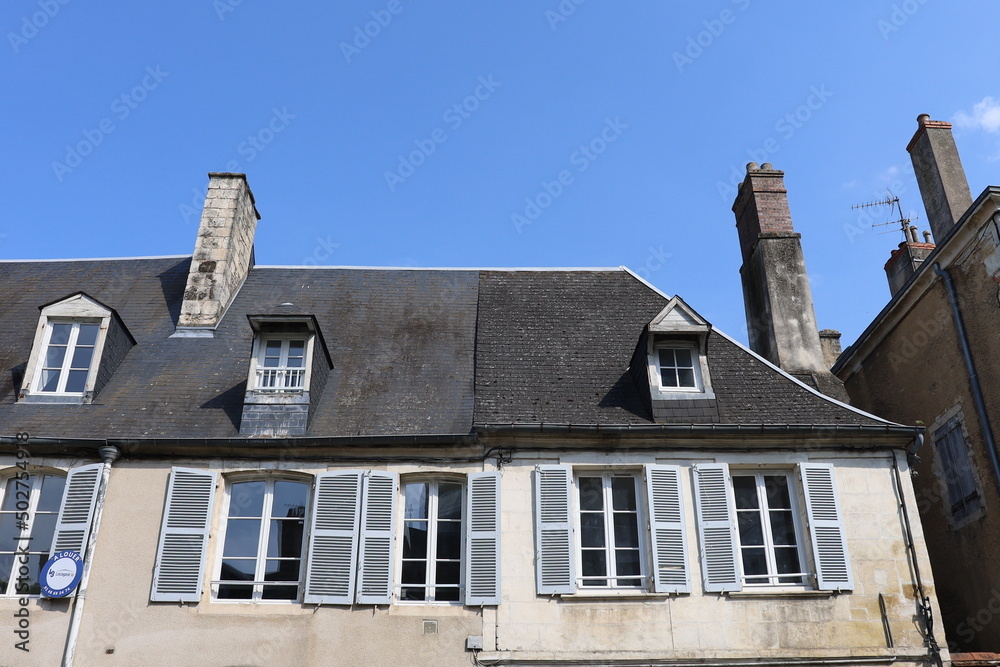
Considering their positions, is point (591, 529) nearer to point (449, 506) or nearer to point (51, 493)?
point (449, 506)

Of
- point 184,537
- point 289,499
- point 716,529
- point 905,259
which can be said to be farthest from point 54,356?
point 905,259

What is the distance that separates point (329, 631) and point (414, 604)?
0.89 metres

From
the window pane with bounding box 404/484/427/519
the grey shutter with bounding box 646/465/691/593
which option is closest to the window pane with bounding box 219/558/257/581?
the window pane with bounding box 404/484/427/519

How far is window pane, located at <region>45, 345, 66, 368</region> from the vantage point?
34.3 feet

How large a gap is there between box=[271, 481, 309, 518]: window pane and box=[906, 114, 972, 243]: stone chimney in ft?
31.7

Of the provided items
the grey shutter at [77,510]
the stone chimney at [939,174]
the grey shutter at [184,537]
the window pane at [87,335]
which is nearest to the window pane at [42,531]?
the grey shutter at [77,510]

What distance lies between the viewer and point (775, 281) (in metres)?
12.1

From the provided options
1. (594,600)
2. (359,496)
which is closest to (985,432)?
(594,600)

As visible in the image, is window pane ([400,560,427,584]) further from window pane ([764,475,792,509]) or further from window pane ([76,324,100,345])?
window pane ([76,324,100,345])

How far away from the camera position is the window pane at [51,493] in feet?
30.4

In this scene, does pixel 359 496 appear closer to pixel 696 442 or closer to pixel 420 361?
pixel 420 361

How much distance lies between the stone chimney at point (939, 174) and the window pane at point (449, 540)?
835cm

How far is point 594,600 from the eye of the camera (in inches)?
342

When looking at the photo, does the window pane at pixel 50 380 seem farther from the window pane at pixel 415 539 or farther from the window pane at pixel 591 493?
the window pane at pixel 591 493
